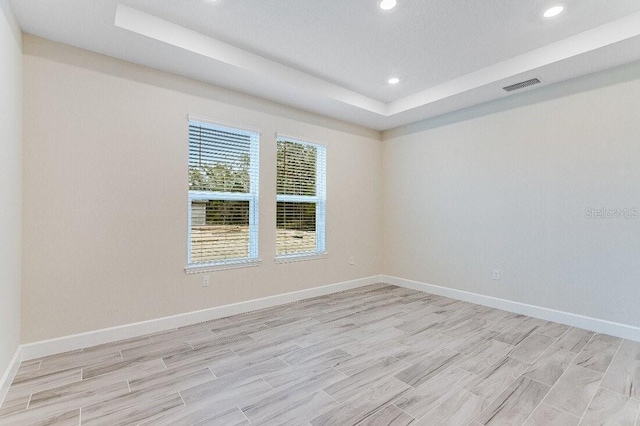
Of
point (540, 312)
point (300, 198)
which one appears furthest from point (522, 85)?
point (300, 198)

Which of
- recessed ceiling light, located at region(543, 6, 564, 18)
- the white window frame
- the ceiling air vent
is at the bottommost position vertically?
the white window frame

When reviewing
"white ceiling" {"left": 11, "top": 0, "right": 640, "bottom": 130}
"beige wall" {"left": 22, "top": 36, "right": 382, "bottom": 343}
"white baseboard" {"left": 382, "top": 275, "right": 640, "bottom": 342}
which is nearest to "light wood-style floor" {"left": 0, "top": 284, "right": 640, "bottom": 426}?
"white baseboard" {"left": 382, "top": 275, "right": 640, "bottom": 342}

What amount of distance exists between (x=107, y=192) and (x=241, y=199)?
141 cm

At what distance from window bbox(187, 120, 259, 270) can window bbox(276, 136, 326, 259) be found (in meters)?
0.43

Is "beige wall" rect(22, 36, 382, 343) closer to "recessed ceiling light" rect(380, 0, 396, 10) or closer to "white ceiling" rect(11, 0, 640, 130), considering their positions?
"white ceiling" rect(11, 0, 640, 130)

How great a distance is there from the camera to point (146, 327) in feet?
10.3

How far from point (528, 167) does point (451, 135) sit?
1.17 metres

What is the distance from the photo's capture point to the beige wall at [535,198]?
3191mm

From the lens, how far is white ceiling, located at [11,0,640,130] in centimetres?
254

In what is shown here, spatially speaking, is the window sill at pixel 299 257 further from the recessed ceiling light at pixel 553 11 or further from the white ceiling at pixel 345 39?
the recessed ceiling light at pixel 553 11

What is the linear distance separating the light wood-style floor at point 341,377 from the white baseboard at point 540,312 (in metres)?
0.14

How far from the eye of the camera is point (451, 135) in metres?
4.64

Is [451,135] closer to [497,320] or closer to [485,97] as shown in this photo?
[485,97]

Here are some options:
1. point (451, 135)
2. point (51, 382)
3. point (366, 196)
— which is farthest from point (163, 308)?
point (451, 135)
